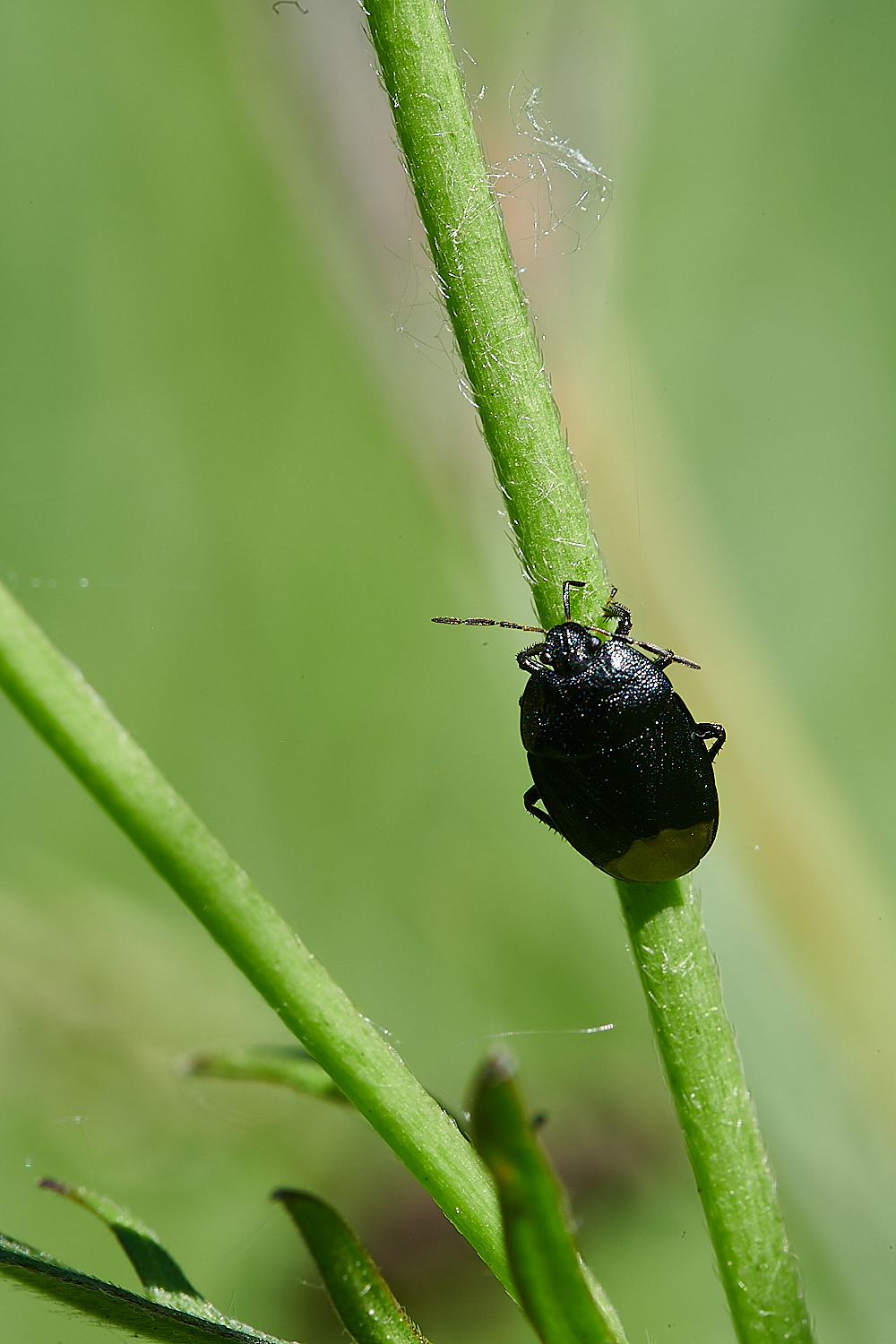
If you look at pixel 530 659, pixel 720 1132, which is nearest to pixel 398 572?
pixel 530 659

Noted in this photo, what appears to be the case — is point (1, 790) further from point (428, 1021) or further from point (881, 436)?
point (881, 436)

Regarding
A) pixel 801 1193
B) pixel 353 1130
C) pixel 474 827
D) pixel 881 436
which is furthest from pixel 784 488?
pixel 353 1130

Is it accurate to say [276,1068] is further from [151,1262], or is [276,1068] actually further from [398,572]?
[398,572]

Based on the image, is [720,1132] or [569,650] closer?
[720,1132]

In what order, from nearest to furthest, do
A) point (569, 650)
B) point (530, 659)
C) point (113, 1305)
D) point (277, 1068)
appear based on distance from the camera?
point (113, 1305)
point (277, 1068)
point (569, 650)
point (530, 659)

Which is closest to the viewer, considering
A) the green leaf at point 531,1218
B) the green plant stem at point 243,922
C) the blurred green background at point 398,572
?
the green leaf at point 531,1218

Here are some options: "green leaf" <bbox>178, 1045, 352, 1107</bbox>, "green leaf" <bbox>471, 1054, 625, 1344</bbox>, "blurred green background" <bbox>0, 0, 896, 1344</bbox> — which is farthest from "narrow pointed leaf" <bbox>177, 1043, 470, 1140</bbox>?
"blurred green background" <bbox>0, 0, 896, 1344</bbox>

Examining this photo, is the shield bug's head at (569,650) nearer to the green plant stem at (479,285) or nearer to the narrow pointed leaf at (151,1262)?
the green plant stem at (479,285)

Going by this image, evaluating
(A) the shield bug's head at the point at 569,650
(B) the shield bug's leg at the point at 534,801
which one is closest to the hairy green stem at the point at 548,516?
(A) the shield bug's head at the point at 569,650
